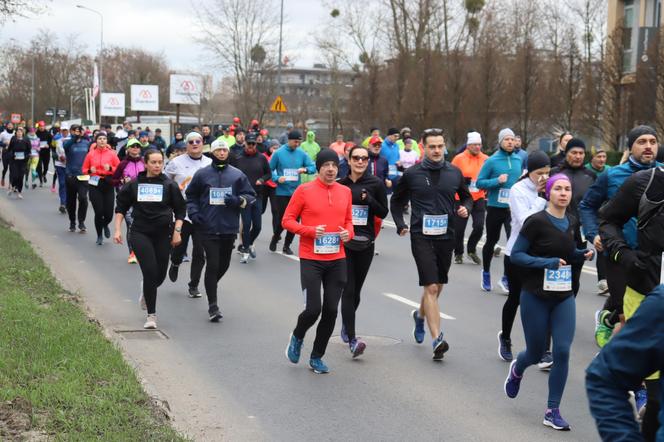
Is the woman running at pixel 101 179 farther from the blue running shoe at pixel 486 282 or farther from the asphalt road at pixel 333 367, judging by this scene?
the blue running shoe at pixel 486 282

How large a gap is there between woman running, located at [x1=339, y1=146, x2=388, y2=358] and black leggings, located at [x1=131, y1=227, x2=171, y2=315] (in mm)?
2110

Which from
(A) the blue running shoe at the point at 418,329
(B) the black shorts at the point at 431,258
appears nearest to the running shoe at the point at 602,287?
(A) the blue running shoe at the point at 418,329

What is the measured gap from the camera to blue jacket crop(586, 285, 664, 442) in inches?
115

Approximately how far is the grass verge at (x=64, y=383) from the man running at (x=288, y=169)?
6.52 metres

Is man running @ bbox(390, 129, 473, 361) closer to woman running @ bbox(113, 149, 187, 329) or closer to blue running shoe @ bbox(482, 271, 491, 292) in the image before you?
woman running @ bbox(113, 149, 187, 329)

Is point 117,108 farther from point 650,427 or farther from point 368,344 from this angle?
point 650,427

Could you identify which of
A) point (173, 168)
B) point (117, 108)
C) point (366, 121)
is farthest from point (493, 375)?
point (117, 108)

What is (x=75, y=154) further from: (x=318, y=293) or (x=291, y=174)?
(x=318, y=293)

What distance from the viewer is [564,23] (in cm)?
4409

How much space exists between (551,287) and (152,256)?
15.1ft

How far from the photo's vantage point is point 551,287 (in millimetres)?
7055

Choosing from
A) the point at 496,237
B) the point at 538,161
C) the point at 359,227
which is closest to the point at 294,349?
the point at 359,227

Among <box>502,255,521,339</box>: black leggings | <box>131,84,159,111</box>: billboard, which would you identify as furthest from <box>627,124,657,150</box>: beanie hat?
<box>131,84,159,111</box>: billboard

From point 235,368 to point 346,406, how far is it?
1.51 meters
